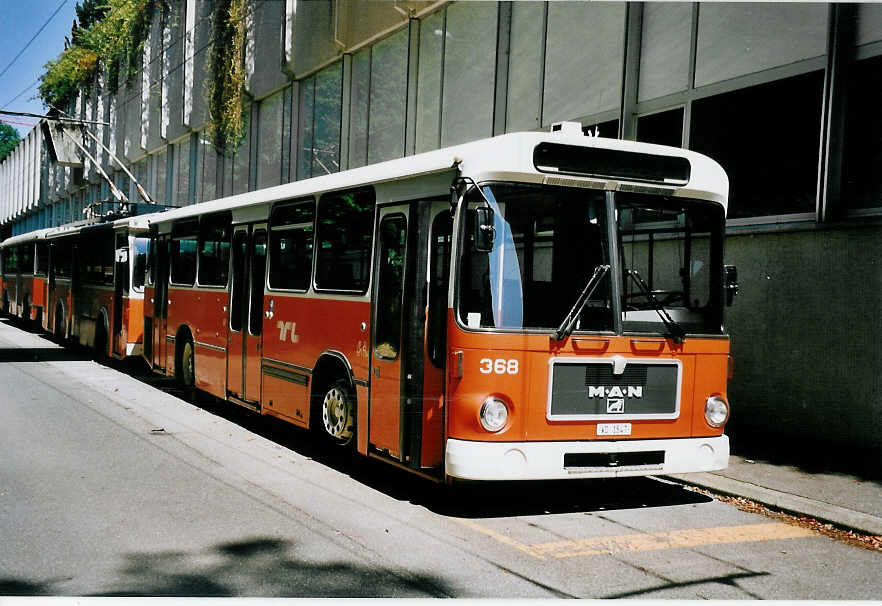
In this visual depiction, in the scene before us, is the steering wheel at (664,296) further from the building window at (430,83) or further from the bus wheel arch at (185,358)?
the building window at (430,83)

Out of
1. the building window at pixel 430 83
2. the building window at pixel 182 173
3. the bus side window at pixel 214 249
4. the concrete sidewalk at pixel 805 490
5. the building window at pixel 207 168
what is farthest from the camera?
the building window at pixel 182 173

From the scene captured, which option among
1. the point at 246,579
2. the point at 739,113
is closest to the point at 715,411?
the point at 246,579

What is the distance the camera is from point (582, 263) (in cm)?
664

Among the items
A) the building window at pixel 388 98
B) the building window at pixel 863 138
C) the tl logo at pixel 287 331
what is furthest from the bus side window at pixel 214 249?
the building window at pixel 863 138

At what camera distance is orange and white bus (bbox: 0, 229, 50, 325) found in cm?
2478

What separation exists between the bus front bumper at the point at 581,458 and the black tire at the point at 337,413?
2052 millimetres

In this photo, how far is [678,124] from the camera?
12070 millimetres

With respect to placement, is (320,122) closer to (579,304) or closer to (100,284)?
(100,284)

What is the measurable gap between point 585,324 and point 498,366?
2.49 ft

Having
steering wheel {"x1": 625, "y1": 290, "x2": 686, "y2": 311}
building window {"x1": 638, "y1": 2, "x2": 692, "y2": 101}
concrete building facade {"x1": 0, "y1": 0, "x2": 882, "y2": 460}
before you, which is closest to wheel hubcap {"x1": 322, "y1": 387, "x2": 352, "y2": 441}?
steering wheel {"x1": 625, "y1": 290, "x2": 686, "y2": 311}

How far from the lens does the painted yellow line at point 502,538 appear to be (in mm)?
5820

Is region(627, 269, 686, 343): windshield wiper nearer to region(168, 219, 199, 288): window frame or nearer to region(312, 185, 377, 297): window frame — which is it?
region(312, 185, 377, 297): window frame

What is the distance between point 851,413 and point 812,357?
78 cm

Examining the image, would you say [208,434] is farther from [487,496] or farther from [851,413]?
[851,413]
